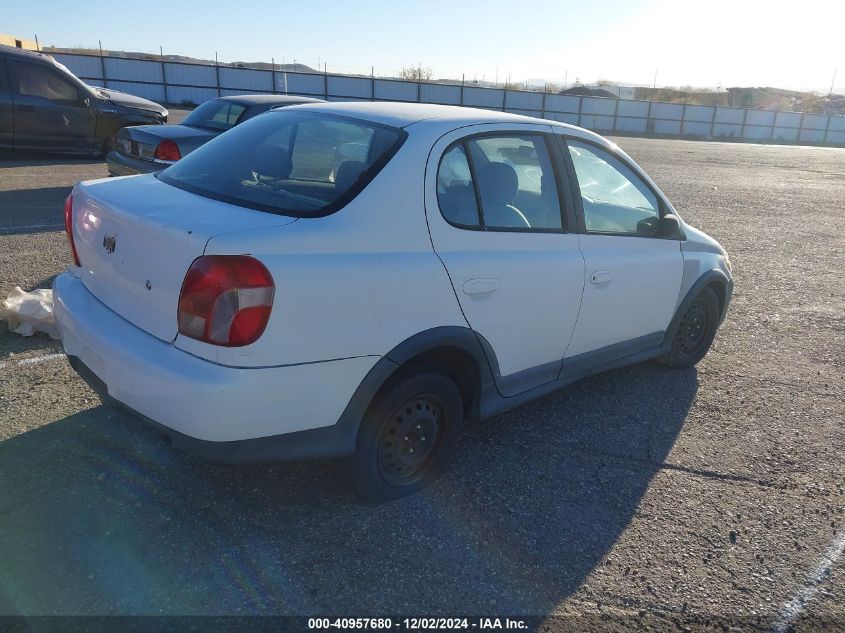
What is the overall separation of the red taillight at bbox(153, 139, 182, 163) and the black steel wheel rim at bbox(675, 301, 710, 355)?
5.98 m

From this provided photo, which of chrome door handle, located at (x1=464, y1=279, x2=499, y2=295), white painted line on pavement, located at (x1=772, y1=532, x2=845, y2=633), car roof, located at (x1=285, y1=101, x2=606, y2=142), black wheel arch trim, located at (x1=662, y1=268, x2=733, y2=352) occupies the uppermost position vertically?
car roof, located at (x1=285, y1=101, x2=606, y2=142)

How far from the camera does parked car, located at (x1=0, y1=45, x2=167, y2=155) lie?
11328mm

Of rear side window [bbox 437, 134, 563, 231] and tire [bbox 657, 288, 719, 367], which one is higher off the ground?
rear side window [bbox 437, 134, 563, 231]

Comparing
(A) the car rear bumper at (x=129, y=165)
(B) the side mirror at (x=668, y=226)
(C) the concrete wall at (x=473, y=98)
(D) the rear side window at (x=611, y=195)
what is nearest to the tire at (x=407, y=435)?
(D) the rear side window at (x=611, y=195)

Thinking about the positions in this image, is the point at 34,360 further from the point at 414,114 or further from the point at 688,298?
the point at 688,298

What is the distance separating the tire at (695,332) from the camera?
486 centimetres

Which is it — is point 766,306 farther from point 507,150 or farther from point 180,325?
point 180,325

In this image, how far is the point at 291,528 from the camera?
296 cm

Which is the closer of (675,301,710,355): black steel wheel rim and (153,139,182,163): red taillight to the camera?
(675,301,710,355): black steel wheel rim

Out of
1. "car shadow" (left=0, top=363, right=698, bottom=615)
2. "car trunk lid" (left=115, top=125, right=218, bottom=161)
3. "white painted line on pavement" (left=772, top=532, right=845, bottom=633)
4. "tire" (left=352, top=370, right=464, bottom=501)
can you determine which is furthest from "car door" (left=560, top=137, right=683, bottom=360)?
"car trunk lid" (left=115, top=125, right=218, bottom=161)

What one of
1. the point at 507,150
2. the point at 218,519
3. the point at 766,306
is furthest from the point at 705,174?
the point at 218,519

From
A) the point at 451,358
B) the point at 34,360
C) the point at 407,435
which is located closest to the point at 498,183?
the point at 451,358

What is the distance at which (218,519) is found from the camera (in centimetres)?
297

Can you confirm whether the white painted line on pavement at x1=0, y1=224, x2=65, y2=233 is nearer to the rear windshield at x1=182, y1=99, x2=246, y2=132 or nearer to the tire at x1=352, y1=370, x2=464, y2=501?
the rear windshield at x1=182, y1=99, x2=246, y2=132
